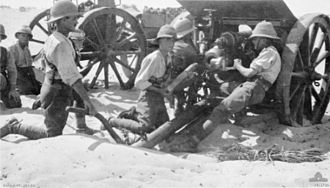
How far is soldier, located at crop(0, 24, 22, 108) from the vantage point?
7172 millimetres

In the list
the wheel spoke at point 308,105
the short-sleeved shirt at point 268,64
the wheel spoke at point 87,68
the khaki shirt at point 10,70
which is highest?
the short-sleeved shirt at point 268,64

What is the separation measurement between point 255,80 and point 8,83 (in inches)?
159

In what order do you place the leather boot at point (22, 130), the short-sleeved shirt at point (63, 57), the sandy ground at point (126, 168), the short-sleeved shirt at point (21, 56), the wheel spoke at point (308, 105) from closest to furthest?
1. the sandy ground at point (126, 168)
2. the short-sleeved shirt at point (63, 57)
3. the leather boot at point (22, 130)
4. the wheel spoke at point (308, 105)
5. the short-sleeved shirt at point (21, 56)

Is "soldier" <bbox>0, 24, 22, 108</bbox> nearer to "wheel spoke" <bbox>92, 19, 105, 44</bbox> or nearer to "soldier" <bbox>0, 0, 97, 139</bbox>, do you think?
"wheel spoke" <bbox>92, 19, 105, 44</bbox>

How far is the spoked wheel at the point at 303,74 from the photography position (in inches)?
229

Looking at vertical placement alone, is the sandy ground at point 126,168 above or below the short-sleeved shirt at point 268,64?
below

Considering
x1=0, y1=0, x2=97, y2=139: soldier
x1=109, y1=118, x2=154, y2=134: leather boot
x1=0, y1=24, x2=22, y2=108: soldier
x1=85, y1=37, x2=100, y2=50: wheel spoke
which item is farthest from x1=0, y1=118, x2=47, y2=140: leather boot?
x1=85, y1=37, x2=100, y2=50: wheel spoke

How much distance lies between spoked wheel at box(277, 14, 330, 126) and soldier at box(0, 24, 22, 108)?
13.4 ft

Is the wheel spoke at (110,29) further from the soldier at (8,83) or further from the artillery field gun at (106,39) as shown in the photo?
the soldier at (8,83)

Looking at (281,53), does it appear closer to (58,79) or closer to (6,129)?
(58,79)

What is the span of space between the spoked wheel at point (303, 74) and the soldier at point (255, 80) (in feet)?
0.77

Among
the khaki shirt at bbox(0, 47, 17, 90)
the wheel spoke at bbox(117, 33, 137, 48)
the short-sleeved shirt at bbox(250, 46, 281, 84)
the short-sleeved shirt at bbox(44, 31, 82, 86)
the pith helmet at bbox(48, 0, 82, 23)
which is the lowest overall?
the khaki shirt at bbox(0, 47, 17, 90)

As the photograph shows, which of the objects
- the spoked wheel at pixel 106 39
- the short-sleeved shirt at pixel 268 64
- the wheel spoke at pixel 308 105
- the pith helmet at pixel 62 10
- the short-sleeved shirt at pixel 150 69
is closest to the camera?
the pith helmet at pixel 62 10

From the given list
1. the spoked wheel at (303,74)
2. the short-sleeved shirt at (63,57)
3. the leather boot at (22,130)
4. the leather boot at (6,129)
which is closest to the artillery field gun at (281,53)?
the spoked wheel at (303,74)
